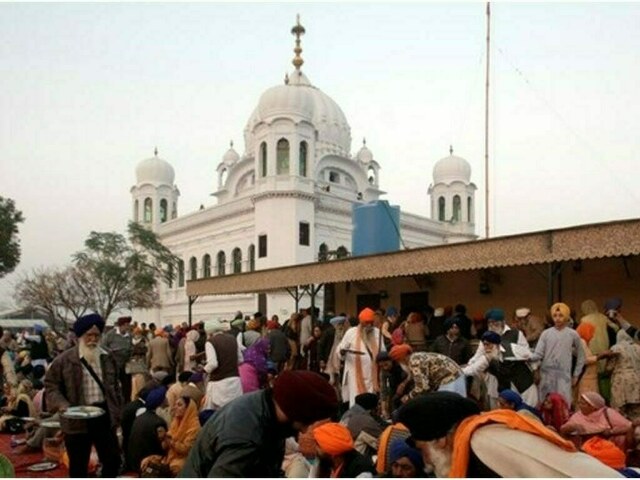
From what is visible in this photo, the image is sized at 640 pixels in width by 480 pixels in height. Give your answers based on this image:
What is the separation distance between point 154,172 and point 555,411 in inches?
1707

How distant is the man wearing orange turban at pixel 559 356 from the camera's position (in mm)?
6801

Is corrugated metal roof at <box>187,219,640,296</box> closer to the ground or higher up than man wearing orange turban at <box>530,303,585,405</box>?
higher up

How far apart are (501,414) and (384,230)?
13530 mm

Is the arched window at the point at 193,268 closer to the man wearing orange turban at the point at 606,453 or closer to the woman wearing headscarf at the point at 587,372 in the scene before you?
the woman wearing headscarf at the point at 587,372

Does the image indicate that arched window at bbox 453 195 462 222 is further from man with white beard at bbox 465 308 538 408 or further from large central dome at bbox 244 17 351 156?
man with white beard at bbox 465 308 538 408

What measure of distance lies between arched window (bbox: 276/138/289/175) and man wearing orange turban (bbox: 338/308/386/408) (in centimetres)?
2682

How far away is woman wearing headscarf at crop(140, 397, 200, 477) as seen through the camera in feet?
19.1

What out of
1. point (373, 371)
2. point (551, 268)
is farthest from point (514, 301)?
point (373, 371)

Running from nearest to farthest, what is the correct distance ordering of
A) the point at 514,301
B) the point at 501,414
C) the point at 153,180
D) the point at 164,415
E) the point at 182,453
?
the point at 501,414 → the point at 182,453 → the point at 164,415 → the point at 514,301 → the point at 153,180

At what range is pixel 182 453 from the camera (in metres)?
5.86

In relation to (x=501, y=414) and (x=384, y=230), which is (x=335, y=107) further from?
(x=501, y=414)

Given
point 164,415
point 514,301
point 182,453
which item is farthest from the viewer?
point 514,301

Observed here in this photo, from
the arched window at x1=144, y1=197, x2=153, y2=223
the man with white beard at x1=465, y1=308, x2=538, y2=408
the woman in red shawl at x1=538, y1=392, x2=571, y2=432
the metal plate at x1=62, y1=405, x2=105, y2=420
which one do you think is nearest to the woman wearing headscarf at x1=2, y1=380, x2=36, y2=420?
the metal plate at x1=62, y1=405, x2=105, y2=420

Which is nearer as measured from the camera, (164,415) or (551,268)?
(164,415)
